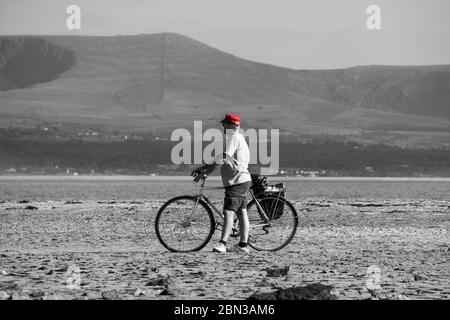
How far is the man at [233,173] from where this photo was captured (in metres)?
11.4

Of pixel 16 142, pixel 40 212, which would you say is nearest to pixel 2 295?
pixel 40 212

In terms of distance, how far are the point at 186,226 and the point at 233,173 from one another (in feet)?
3.64

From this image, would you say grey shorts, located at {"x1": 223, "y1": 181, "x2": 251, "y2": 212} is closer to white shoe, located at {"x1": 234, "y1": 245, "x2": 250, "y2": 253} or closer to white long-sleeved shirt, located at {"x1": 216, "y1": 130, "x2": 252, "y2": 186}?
white long-sleeved shirt, located at {"x1": 216, "y1": 130, "x2": 252, "y2": 186}

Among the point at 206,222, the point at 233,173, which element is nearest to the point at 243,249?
the point at 206,222

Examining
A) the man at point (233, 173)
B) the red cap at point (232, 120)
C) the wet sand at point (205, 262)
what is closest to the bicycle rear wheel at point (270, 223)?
the wet sand at point (205, 262)

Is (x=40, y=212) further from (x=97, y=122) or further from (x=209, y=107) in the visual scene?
(x=209, y=107)

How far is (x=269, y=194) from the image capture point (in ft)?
40.4

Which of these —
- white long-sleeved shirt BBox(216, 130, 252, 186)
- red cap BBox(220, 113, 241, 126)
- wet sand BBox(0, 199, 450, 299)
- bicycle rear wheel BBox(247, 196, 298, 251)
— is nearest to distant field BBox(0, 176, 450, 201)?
wet sand BBox(0, 199, 450, 299)

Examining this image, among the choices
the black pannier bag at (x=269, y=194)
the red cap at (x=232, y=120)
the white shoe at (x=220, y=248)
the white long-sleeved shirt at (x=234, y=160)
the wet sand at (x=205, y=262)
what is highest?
the red cap at (x=232, y=120)

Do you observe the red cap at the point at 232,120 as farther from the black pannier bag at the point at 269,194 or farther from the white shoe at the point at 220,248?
the white shoe at the point at 220,248

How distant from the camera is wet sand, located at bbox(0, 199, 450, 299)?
8617 mm
